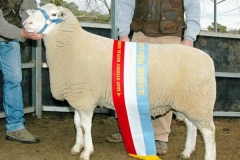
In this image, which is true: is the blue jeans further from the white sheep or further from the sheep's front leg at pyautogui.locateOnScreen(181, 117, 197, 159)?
the sheep's front leg at pyautogui.locateOnScreen(181, 117, 197, 159)

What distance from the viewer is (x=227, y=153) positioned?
4477 millimetres

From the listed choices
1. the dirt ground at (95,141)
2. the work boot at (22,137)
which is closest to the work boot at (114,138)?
the dirt ground at (95,141)

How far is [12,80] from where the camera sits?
444cm

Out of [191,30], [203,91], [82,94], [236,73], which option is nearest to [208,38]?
[236,73]

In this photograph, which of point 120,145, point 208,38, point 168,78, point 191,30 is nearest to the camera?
point 168,78

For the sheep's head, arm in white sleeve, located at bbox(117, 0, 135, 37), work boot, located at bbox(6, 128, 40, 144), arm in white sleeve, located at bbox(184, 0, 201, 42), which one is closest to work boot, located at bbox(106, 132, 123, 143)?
work boot, located at bbox(6, 128, 40, 144)

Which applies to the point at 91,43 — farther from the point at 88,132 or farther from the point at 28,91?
the point at 28,91

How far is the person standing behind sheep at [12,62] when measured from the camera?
164 inches

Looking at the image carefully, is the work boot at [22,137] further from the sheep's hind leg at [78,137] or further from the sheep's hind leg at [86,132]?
the sheep's hind leg at [86,132]

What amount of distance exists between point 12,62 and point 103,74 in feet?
3.80

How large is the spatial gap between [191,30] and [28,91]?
2.62 metres

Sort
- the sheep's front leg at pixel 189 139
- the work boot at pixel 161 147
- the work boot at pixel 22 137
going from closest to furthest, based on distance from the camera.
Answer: the sheep's front leg at pixel 189 139
the work boot at pixel 161 147
the work boot at pixel 22 137

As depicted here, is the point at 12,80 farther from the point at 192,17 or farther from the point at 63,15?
the point at 192,17

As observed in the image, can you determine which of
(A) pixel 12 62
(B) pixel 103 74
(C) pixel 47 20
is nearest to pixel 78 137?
(B) pixel 103 74
